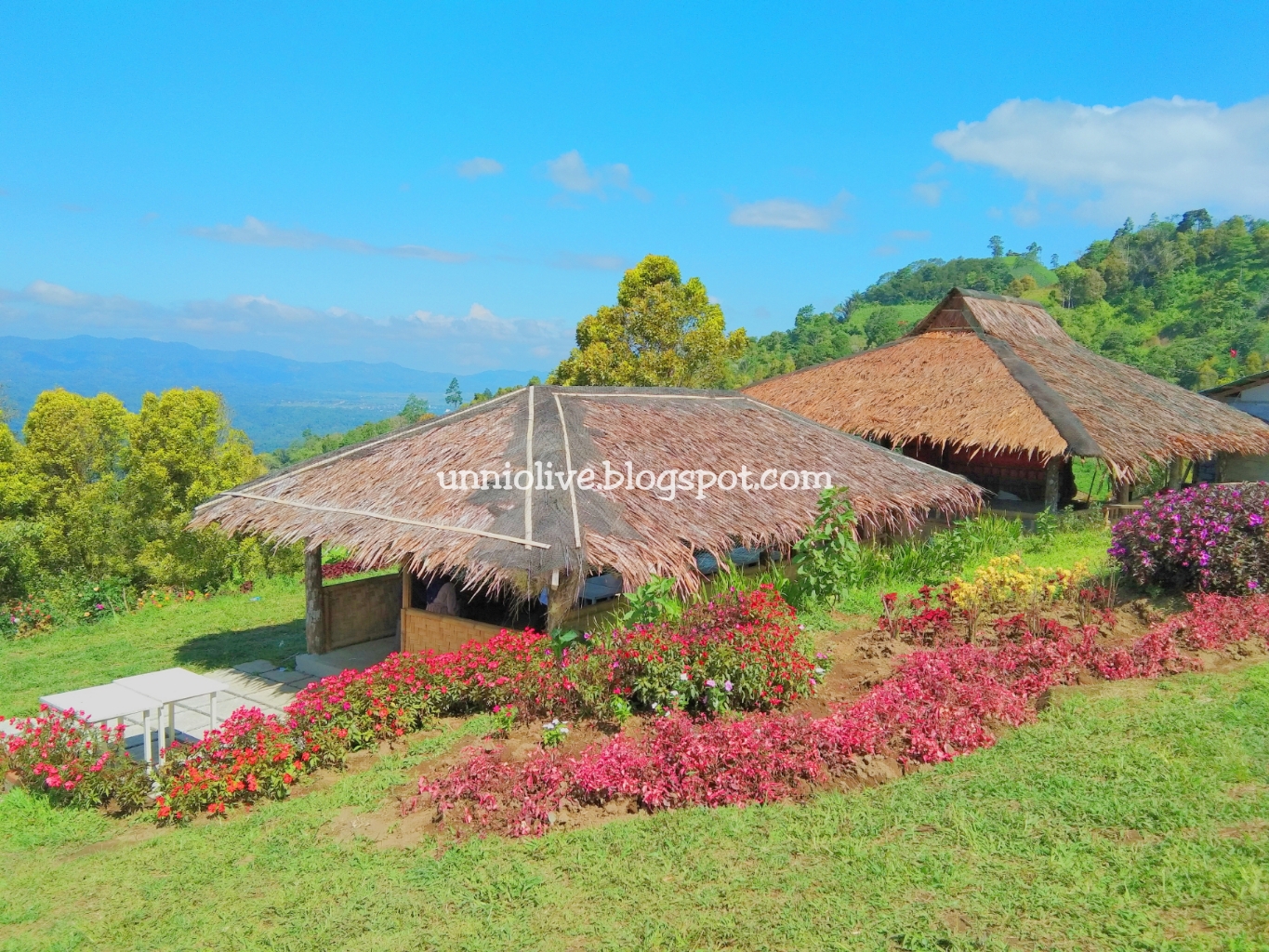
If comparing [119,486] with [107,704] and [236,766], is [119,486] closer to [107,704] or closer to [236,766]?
[107,704]

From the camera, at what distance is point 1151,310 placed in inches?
2072

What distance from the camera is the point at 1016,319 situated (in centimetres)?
2034

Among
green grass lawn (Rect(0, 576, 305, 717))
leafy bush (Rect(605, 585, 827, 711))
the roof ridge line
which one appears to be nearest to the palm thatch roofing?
the roof ridge line

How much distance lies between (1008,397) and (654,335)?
11.1m

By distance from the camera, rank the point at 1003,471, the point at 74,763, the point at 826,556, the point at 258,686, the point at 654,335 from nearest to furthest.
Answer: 1. the point at 74,763
2. the point at 258,686
3. the point at 826,556
4. the point at 1003,471
5. the point at 654,335

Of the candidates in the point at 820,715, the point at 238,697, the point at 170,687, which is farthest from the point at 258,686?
the point at 820,715

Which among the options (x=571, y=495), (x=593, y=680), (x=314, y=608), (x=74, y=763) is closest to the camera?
(x=74, y=763)

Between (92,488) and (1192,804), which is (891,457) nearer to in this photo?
(1192,804)

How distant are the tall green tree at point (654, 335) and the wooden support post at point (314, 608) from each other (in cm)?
1529

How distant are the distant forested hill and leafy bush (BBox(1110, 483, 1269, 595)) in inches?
951

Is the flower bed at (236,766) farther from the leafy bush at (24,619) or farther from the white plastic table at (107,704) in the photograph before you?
the leafy bush at (24,619)

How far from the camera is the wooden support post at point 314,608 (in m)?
9.81

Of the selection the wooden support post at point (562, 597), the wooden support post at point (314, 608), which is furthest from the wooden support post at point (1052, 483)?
the wooden support post at point (314, 608)

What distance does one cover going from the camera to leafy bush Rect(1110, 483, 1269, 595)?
7.86 m
